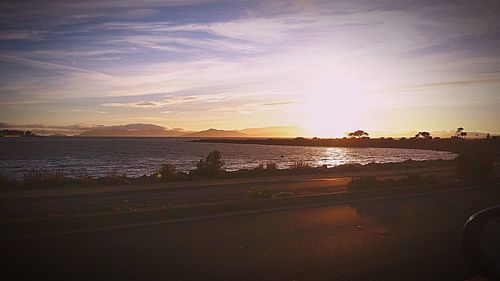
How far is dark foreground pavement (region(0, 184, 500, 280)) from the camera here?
685cm

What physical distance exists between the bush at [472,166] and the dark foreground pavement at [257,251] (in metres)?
17.2

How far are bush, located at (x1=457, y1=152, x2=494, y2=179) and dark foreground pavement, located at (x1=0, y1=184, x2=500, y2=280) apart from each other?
677 inches

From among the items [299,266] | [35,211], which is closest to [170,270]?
[299,266]

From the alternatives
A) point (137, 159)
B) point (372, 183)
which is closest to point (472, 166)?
point (372, 183)

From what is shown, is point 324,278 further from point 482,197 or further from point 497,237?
point 482,197

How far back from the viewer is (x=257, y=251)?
8234 mm

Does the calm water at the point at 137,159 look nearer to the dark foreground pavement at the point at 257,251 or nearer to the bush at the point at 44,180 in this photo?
the bush at the point at 44,180

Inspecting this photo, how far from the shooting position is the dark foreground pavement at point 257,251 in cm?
685

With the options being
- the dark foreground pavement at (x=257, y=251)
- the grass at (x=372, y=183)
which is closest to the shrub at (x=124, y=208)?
the dark foreground pavement at (x=257, y=251)

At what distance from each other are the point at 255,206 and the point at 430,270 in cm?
689

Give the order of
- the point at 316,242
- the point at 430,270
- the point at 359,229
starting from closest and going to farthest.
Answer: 1. the point at 430,270
2. the point at 316,242
3. the point at 359,229

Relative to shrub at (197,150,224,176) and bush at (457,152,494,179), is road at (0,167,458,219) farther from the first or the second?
bush at (457,152,494,179)

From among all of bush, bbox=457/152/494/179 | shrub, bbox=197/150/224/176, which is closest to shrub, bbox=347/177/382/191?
bush, bbox=457/152/494/179

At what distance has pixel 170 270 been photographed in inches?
273
